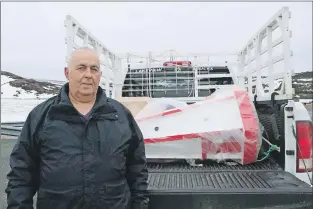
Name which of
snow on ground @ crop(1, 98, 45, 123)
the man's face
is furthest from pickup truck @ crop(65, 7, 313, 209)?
snow on ground @ crop(1, 98, 45, 123)

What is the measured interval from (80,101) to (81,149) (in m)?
→ 0.35

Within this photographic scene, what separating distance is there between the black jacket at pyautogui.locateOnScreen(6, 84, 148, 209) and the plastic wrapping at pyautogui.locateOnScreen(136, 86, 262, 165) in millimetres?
1086

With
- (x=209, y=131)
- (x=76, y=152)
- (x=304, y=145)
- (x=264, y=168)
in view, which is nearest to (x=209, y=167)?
(x=209, y=131)

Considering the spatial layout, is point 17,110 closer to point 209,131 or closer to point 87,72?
point 209,131

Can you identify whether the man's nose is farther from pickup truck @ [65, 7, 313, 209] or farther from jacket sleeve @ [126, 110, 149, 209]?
pickup truck @ [65, 7, 313, 209]

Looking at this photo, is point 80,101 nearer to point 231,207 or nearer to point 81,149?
point 81,149

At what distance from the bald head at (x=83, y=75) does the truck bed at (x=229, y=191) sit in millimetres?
785

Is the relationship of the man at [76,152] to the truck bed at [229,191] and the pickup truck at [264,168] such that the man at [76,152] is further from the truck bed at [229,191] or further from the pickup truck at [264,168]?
the pickup truck at [264,168]

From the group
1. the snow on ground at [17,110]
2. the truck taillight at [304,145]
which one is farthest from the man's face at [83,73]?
the snow on ground at [17,110]

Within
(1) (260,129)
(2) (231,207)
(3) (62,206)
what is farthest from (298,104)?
(3) (62,206)

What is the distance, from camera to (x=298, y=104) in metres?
2.79

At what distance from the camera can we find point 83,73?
217cm

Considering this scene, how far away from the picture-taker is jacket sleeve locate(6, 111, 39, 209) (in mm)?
2020

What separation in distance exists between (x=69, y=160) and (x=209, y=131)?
1.47 metres
